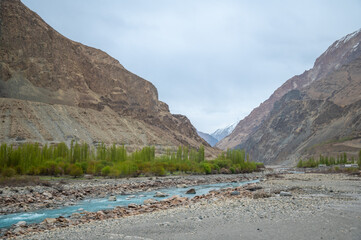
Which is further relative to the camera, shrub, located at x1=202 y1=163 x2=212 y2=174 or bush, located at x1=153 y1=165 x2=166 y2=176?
shrub, located at x1=202 y1=163 x2=212 y2=174

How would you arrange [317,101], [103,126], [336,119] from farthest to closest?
[317,101] < [336,119] < [103,126]

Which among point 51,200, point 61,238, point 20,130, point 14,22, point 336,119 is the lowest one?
point 51,200

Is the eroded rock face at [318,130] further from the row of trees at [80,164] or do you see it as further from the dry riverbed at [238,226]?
the dry riverbed at [238,226]

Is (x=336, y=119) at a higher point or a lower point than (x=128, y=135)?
higher

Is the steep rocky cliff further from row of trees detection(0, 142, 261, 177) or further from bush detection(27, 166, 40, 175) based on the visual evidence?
bush detection(27, 166, 40, 175)

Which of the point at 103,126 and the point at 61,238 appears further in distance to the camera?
the point at 103,126

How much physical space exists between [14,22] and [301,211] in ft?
423

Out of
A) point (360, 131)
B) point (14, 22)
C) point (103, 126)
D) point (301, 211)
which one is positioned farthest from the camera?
point (360, 131)

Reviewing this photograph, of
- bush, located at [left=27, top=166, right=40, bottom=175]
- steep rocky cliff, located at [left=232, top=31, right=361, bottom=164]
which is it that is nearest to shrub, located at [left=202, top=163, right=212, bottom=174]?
bush, located at [left=27, top=166, right=40, bottom=175]

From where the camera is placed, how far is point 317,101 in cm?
18188

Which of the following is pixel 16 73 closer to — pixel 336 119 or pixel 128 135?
pixel 128 135

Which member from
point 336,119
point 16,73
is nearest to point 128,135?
point 16,73

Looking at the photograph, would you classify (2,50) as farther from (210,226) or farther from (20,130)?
(210,226)

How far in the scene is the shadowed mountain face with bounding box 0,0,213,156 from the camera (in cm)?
8181
